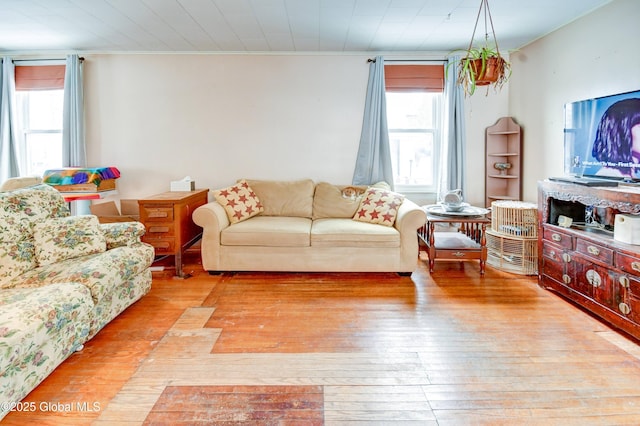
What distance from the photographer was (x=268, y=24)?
3.48 m

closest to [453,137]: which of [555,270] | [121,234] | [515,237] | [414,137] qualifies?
[414,137]

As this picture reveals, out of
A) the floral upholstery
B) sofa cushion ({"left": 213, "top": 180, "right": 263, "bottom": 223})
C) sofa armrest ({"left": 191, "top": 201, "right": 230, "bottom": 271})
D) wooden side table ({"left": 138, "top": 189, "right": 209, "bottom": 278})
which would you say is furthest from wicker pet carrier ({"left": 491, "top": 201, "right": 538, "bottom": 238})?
the floral upholstery

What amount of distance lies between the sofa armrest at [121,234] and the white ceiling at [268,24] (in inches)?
71.1

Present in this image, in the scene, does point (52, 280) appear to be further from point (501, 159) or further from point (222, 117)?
point (501, 159)

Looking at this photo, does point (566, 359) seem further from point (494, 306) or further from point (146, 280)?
point (146, 280)

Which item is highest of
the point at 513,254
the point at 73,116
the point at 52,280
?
the point at 73,116

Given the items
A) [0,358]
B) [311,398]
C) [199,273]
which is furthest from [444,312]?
[0,358]

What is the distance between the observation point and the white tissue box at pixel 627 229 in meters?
2.33

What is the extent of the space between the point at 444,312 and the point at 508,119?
2817mm

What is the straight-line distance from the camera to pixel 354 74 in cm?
442

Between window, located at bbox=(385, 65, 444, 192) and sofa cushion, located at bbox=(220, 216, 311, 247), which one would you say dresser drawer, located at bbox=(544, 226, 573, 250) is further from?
sofa cushion, located at bbox=(220, 216, 311, 247)

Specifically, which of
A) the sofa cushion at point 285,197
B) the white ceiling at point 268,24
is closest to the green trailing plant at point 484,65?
the white ceiling at point 268,24

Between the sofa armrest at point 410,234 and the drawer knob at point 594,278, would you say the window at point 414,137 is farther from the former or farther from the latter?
the drawer knob at point 594,278

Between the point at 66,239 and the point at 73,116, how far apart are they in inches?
92.7
